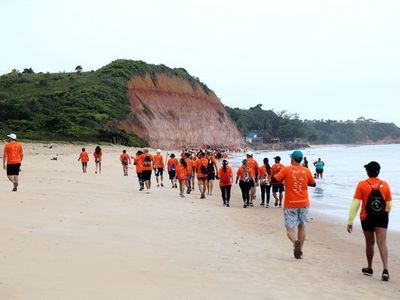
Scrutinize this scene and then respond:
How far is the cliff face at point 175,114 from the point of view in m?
73.7

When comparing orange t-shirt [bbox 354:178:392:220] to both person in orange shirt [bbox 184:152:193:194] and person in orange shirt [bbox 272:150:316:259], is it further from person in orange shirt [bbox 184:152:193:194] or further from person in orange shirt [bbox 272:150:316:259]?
person in orange shirt [bbox 184:152:193:194]

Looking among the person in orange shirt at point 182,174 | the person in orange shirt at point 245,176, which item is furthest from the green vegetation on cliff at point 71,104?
the person in orange shirt at point 245,176

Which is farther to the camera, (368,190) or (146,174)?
(146,174)

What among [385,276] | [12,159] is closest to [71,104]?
[12,159]

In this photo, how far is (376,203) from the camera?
7.70 metres

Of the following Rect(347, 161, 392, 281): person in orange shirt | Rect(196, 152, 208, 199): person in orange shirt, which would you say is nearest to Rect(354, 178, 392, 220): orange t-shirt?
Rect(347, 161, 392, 281): person in orange shirt

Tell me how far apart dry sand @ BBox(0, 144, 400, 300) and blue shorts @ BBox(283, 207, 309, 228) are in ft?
2.00

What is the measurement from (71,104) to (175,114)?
78.9 feet

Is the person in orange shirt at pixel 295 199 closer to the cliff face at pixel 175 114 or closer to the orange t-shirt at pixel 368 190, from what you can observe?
the orange t-shirt at pixel 368 190

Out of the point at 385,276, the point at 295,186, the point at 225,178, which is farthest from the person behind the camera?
the point at 225,178

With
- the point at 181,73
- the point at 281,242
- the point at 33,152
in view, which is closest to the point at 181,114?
the point at 181,73

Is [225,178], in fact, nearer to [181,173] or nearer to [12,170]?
[181,173]

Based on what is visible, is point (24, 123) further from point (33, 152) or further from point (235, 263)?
point (235, 263)

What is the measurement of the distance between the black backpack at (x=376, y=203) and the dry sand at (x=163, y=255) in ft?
3.23
